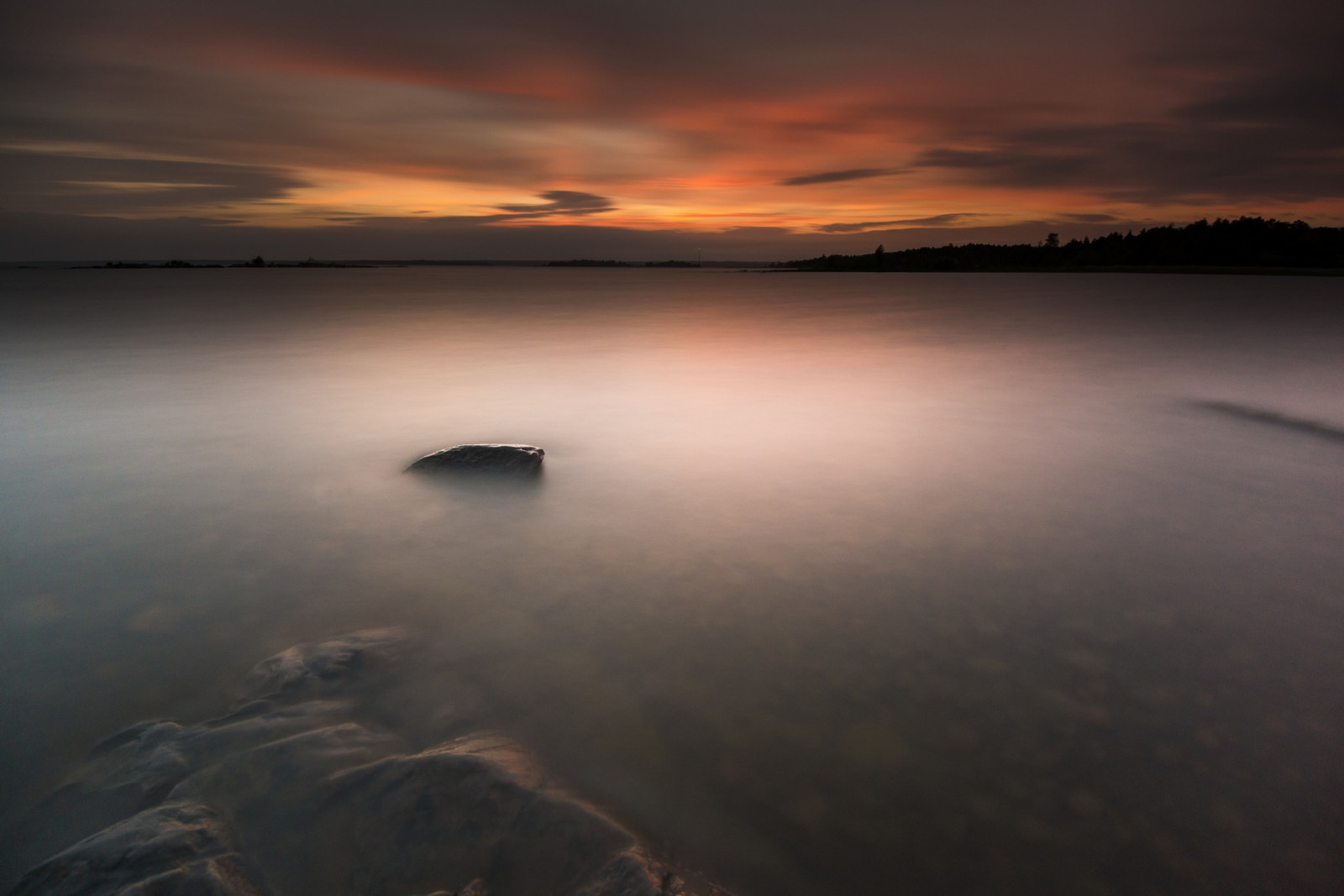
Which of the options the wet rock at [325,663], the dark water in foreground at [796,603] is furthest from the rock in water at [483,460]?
the wet rock at [325,663]

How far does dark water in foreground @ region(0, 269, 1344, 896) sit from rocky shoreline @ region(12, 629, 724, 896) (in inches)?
9.3

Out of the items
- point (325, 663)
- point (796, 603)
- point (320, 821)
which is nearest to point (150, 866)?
point (320, 821)

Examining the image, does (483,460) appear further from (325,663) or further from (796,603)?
(796,603)

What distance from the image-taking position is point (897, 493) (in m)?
6.27

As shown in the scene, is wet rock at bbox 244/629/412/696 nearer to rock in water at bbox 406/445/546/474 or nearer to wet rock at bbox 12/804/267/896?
wet rock at bbox 12/804/267/896

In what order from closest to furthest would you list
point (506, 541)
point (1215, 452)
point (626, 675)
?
point (626, 675), point (506, 541), point (1215, 452)

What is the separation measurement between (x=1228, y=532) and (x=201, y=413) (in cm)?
1176

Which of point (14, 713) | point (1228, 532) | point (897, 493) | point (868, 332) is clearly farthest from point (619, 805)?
point (868, 332)

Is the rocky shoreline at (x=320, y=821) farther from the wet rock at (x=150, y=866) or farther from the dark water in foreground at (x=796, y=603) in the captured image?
the dark water in foreground at (x=796, y=603)

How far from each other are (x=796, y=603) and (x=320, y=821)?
8.94 ft

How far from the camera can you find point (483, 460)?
6.79m

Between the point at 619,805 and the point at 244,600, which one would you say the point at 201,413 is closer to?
the point at 244,600

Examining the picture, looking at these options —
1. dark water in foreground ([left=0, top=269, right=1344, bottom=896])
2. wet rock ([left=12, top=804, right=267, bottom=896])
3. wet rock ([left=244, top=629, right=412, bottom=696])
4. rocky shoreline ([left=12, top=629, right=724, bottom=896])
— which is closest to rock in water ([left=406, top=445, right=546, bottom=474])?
dark water in foreground ([left=0, top=269, right=1344, bottom=896])

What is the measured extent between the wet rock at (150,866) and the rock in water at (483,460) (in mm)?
4552
